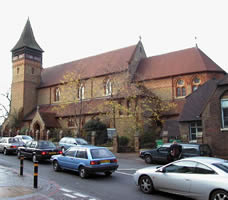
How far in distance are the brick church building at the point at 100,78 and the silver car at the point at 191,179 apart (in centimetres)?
1405

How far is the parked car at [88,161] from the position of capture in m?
11.4

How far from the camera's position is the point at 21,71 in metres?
47.5

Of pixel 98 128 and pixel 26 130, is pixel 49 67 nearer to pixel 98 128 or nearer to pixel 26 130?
pixel 26 130

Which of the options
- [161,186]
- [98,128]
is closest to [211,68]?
[98,128]

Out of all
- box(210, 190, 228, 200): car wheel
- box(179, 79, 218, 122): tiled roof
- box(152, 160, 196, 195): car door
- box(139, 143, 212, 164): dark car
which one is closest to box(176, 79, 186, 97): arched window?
box(179, 79, 218, 122): tiled roof

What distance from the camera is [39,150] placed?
53.1 feet

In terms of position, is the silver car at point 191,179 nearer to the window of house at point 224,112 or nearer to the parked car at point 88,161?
the parked car at point 88,161

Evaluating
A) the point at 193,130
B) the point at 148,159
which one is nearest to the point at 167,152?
the point at 148,159

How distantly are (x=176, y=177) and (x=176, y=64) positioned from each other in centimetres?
2972

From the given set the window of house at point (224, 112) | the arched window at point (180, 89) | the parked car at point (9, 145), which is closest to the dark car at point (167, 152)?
the window of house at point (224, 112)

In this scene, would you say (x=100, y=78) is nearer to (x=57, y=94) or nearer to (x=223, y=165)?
(x=57, y=94)

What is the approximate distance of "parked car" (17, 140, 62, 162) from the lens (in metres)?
16.1

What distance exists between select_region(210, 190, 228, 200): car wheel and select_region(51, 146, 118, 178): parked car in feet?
18.0

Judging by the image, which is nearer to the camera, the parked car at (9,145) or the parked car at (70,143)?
the parked car at (9,145)
